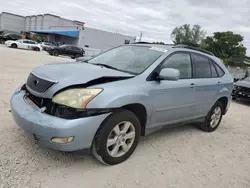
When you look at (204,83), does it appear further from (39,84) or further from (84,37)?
(84,37)

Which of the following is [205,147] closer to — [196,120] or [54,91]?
[196,120]

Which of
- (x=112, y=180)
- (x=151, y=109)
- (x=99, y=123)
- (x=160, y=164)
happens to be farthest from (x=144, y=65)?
(x=112, y=180)

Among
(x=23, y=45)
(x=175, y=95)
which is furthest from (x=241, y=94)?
(x=23, y=45)

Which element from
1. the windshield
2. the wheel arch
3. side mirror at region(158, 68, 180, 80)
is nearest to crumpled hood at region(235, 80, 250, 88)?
the wheel arch

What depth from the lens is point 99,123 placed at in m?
2.73

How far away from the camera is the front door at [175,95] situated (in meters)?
3.39

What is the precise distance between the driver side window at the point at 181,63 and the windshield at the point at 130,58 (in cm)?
20

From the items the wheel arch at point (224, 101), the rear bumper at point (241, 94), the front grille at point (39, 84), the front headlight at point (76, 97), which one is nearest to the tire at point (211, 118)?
the wheel arch at point (224, 101)

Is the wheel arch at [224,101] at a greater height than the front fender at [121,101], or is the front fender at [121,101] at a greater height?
the front fender at [121,101]

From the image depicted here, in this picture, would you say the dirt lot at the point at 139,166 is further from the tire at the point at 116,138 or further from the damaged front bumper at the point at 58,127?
the damaged front bumper at the point at 58,127

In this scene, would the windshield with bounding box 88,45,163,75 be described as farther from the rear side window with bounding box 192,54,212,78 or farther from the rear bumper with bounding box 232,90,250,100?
the rear bumper with bounding box 232,90,250,100

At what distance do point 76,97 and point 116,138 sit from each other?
0.77 metres

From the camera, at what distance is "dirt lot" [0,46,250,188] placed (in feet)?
8.77

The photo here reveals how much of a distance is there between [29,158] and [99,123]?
1.06 meters
